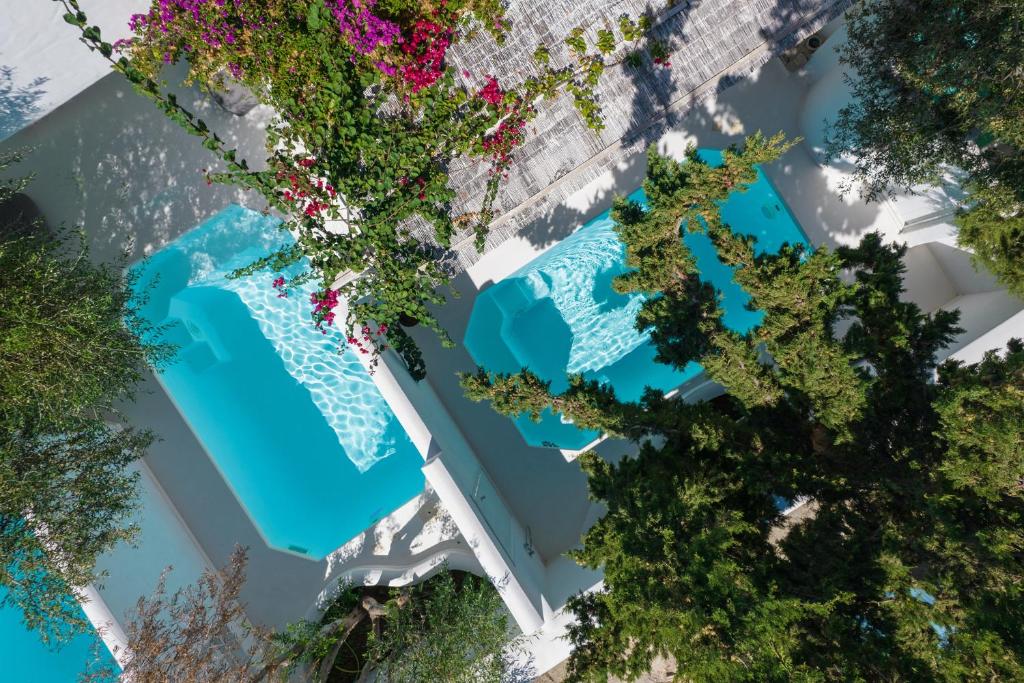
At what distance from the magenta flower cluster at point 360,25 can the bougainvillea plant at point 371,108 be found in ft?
0.04

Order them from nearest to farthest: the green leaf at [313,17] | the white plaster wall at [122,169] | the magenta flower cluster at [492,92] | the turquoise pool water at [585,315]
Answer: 1. the green leaf at [313,17]
2. the magenta flower cluster at [492,92]
3. the white plaster wall at [122,169]
4. the turquoise pool water at [585,315]

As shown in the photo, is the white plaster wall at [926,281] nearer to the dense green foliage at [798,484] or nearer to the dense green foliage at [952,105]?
the dense green foliage at [952,105]

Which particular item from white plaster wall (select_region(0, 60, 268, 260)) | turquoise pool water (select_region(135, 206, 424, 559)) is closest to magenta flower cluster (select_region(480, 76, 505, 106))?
white plaster wall (select_region(0, 60, 268, 260))

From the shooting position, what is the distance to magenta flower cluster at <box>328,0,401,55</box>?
20.1 feet

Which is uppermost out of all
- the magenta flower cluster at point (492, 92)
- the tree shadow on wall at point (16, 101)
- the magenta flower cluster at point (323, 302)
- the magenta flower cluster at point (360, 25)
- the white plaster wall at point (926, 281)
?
the tree shadow on wall at point (16, 101)

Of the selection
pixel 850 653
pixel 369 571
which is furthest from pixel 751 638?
pixel 369 571

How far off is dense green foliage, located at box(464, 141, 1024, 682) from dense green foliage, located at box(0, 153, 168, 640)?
4.97m

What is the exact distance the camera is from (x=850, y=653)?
5207 millimetres

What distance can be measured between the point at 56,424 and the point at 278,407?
9.87ft

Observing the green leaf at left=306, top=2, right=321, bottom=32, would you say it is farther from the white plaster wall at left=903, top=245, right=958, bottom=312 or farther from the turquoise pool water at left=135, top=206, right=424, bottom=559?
the white plaster wall at left=903, top=245, right=958, bottom=312

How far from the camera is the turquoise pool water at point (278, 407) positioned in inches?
356

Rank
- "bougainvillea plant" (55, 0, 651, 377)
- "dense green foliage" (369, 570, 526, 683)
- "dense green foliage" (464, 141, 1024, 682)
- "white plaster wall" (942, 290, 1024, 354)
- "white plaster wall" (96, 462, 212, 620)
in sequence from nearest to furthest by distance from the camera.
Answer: "dense green foliage" (464, 141, 1024, 682) < "bougainvillea plant" (55, 0, 651, 377) < "white plaster wall" (942, 290, 1024, 354) < "dense green foliage" (369, 570, 526, 683) < "white plaster wall" (96, 462, 212, 620)

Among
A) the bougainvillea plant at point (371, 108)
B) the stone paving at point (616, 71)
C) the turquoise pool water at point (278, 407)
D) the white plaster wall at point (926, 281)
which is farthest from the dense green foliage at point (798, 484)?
the turquoise pool water at point (278, 407)

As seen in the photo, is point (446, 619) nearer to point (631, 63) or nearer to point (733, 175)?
point (733, 175)
